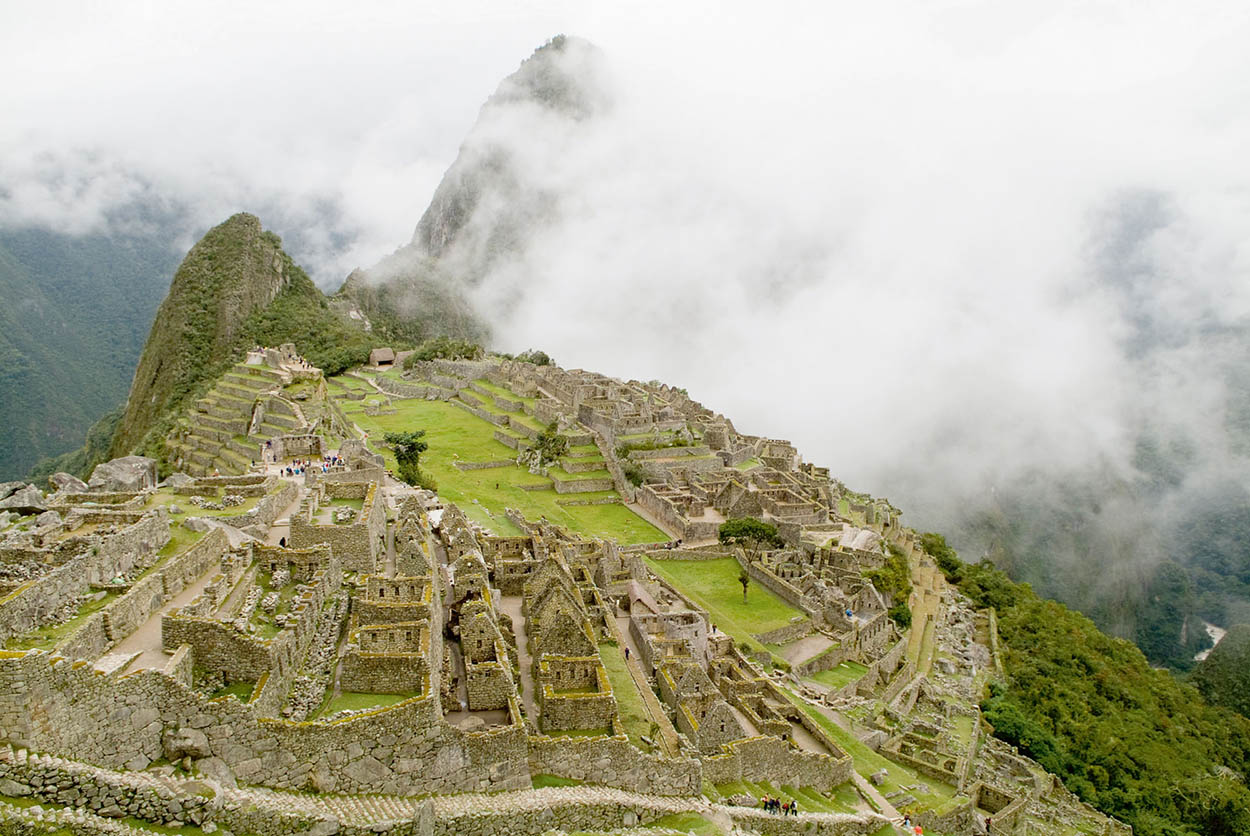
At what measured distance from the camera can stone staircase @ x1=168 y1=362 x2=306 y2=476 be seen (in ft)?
155

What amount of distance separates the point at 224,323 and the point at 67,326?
Answer: 47.8 feet

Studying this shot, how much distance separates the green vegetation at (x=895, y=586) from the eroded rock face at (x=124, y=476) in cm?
3017

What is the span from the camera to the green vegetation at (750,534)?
4322 centimetres

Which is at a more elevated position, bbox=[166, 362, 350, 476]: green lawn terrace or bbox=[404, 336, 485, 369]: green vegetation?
bbox=[404, 336, 485, 369]: green vegetation

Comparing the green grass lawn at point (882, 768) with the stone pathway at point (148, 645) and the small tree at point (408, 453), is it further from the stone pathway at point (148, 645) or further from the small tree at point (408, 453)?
the small tree at point (408, 453)

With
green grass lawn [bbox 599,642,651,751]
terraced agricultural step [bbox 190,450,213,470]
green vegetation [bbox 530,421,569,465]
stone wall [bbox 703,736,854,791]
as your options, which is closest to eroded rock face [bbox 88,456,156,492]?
terraced agricultural step [bbox 190,450,213,470]

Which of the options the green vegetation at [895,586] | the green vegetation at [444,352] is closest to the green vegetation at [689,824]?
the green vegetation at [895,586]

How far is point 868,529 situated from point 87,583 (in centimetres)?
4206

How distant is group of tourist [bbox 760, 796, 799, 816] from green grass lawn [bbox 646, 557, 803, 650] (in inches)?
494

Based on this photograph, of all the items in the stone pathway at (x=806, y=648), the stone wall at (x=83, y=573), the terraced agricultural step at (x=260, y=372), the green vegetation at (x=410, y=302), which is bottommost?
the stone wall at (x=83, y=573)

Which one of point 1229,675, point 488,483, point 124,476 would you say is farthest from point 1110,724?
point 124,476

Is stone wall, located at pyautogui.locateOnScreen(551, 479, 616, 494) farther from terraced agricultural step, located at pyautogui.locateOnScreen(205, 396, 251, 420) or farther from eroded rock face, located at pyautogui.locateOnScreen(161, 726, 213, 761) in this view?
eroded rock face, located at pyautogui.locateOnScreen(161, 726, 213, 761)

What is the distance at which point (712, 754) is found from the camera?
1944 cm

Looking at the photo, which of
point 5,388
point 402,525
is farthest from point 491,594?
point 5,388
